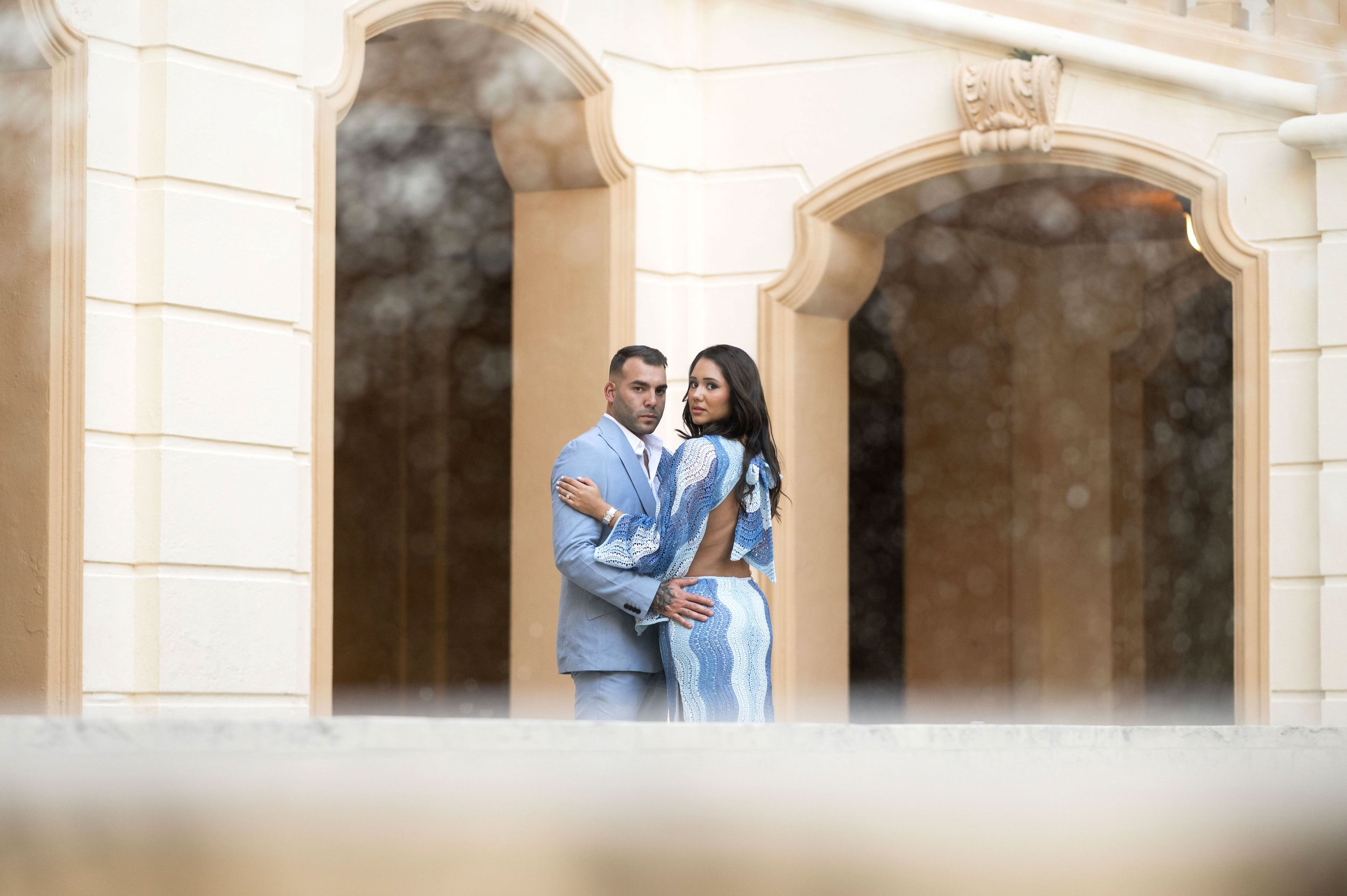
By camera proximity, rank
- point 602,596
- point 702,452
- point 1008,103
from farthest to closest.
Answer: point 1008,103 → point 602,596 → point 702,452

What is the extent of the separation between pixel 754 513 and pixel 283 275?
258 cm

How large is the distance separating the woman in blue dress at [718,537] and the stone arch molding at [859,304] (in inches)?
131

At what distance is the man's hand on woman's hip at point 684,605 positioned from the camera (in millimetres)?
4746

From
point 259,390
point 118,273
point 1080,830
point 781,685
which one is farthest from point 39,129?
point 1080,830

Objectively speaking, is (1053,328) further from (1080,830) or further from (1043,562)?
(1080,830)

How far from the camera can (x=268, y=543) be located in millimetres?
6543

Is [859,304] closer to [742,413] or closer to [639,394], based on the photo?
[639,394]

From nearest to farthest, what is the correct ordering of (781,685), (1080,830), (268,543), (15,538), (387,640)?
(1080,830) < (15,538) < (268,543) < (781,685) < (387,640)

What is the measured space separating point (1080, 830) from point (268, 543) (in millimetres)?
5647

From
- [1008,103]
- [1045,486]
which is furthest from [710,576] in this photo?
[1045,486]

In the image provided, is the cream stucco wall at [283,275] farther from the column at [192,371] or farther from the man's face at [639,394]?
the man's face at [639,394]

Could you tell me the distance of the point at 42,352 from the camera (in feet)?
19.9

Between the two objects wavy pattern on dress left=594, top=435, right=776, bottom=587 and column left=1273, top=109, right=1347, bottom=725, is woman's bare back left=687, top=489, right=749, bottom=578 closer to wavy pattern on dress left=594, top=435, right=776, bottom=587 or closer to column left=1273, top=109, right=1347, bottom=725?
wavy pattern on dress left=594, top=435, right=776, bottom=587

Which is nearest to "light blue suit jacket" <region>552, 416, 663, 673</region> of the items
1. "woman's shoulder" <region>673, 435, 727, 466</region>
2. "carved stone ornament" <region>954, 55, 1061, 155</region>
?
"woman's shoulder" <region>673, 435, 727, 466</region>
